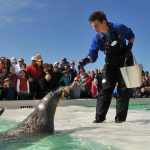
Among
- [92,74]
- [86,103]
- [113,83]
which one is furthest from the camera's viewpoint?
[92,74]

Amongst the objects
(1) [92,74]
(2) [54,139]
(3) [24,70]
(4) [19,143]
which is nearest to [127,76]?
(2) [54,139]

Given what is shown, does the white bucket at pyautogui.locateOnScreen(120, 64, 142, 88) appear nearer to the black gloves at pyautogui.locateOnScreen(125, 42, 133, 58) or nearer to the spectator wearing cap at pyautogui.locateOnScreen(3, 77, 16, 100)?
the black gloves at pyautogui.locateOnScreen(125, 42, 133, 58)

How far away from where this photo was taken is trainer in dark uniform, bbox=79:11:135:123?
692 centimetres

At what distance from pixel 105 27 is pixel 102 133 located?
2140 mm

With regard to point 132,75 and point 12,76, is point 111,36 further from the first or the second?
point 12,76

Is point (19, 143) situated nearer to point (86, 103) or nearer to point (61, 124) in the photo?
point (61, 124)

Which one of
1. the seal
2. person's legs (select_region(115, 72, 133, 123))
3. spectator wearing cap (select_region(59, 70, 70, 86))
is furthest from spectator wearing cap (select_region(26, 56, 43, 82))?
the seal

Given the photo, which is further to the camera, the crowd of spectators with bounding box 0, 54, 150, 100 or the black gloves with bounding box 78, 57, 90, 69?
the crowd of spectators with bounding box 0, 54, 150, 100

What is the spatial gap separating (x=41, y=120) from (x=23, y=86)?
9.08 metres

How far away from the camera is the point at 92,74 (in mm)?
18688

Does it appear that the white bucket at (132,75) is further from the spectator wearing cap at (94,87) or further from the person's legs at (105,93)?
the spectator wearing cap at (94,87)

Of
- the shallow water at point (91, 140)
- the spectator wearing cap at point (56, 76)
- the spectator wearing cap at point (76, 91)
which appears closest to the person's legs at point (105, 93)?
the shallow water at point (91, 140)

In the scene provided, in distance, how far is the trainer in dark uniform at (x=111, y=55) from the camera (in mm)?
6922

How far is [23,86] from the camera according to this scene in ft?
49.0
